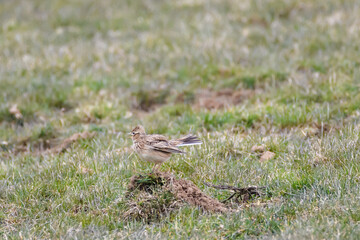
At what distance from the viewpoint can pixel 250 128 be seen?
348 inches

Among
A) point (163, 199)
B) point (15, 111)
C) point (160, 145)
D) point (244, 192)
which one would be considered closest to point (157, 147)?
point (160, 145)

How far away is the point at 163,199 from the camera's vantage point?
5.92m

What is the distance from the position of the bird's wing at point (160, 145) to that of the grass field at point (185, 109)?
1.66 feet

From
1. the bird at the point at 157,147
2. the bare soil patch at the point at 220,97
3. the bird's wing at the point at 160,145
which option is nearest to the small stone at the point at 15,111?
the bare soil patch at the point at 220,97

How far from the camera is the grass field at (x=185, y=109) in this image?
18.9 ft

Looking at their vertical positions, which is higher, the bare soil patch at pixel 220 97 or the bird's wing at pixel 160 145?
the bird's wing at pixel 160 145

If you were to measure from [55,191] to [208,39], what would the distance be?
7620 mm

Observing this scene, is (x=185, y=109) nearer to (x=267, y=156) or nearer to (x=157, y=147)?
(x=267, y=156)

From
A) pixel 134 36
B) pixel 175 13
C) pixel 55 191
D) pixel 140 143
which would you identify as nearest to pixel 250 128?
pixel 140 143

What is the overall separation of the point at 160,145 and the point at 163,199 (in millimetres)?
932

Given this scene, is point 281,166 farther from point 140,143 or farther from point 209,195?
point 140,143

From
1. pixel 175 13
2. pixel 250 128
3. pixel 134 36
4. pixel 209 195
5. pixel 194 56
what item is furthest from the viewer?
pixel 175 13

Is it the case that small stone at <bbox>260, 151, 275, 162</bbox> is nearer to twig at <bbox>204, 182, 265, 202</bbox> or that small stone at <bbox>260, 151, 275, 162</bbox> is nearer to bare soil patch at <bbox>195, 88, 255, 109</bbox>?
twig at <bbox>204, 182, 265, 202</bbox>

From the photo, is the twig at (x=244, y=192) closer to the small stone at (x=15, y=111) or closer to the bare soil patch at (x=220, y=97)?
the bare soil patch at (x=220, y=97)
